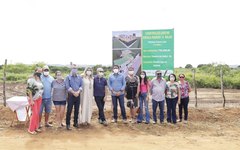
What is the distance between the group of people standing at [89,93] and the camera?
879 cm

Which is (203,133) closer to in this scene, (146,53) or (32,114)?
(146,53)

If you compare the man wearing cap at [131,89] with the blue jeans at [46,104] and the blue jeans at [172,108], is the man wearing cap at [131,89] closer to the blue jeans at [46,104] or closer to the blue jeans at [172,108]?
the blue jeans at [172,108]

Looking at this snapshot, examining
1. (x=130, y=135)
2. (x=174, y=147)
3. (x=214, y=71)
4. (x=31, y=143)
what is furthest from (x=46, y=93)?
(x=214, y=71)

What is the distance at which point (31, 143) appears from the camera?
7840mm

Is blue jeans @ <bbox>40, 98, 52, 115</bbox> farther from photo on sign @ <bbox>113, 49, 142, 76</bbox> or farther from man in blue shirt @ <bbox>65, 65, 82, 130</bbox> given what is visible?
photo on sign @ <bbox>113, 49, 142, 76</bbox>

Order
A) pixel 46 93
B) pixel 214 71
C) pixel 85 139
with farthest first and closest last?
pixel 214 71 < pixel 46 93 < pixel 85 139

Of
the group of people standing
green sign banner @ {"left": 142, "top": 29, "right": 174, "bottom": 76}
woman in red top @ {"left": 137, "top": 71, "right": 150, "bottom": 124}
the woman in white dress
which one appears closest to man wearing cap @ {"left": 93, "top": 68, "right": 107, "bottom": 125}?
the group of people standing

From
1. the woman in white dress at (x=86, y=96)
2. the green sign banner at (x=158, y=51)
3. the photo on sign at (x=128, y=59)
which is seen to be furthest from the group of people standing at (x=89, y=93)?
the photo on sign at (x=128, y=59)

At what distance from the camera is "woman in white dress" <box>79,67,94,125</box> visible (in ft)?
30.5

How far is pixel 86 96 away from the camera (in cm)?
935

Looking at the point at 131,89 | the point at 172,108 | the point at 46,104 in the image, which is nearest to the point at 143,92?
the point at 131,89

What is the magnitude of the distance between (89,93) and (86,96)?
0.11 m

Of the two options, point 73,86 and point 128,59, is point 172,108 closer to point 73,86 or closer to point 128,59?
point 128,59

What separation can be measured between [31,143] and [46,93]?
1.46 meters
